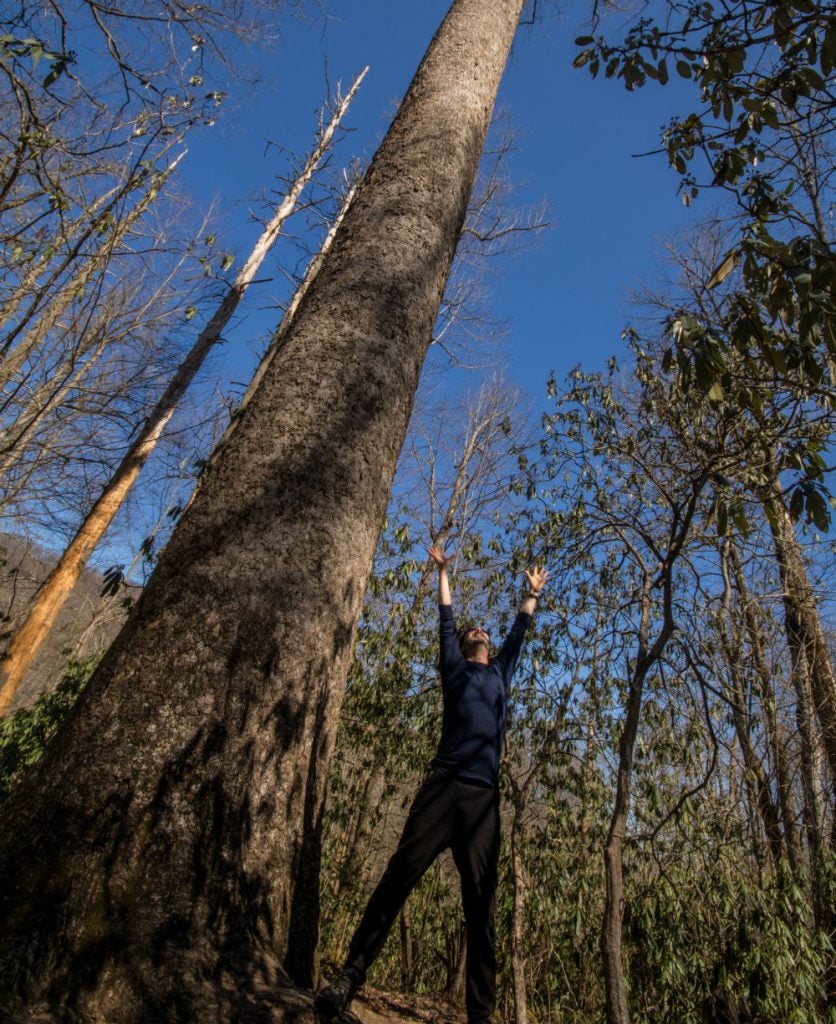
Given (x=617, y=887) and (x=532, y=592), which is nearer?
(x=617, y=887)

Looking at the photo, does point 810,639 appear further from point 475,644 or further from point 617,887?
point 475,644

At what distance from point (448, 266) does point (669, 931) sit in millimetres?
4772

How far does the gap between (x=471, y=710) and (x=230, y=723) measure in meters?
1.43

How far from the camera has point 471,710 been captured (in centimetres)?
256

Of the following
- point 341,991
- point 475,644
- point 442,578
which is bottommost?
point 341,991

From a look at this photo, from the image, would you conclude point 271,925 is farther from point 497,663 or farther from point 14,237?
point 14,237

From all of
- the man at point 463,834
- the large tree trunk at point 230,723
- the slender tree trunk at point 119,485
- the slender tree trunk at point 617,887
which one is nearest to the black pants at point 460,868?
the man at point 463,834

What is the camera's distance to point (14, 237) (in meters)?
3.26

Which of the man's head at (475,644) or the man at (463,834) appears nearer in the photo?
the man at (463,834)

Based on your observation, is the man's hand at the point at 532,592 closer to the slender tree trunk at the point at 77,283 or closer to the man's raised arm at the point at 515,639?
the man's raised arm at the point at 515,639

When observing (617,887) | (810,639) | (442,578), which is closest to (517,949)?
(617,887)

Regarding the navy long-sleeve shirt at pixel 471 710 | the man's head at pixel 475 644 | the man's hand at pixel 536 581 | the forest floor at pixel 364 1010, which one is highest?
the man's hand at pixel 536 581

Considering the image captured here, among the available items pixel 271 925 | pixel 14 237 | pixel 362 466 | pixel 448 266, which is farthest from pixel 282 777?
pixel 14 237

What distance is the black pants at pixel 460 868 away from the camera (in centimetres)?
210
